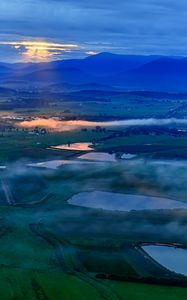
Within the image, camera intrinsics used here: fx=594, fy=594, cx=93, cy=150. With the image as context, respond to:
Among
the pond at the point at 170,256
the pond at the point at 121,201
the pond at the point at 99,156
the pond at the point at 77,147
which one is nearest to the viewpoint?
the pond at the point at 170,256

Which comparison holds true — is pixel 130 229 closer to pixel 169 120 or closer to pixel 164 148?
pixel 164 148

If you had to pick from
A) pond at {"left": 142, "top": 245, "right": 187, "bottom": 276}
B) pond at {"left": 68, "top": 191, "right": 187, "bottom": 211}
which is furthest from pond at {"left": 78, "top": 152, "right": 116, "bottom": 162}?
pond at {"left": 142, "top": 245, "right": 187, "bottom": 276}

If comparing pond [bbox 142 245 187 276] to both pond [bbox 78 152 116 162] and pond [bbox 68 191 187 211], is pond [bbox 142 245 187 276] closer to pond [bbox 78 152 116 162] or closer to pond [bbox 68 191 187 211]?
pond [bbox 68 191 187 211]

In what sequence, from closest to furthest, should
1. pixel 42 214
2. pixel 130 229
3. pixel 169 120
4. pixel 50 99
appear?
pixel 130 229, pixel 42 214, pixel 169 120, pixel 50 99

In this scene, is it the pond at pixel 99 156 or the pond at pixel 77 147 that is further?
the pond at pixel 77 147

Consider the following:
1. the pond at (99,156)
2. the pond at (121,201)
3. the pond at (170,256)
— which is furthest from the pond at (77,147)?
the pond at (170,256)

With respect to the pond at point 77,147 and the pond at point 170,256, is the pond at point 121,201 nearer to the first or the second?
the pond at point 170,256

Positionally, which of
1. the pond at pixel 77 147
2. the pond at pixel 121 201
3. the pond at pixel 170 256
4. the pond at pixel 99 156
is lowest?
the pond at pixel 170 256

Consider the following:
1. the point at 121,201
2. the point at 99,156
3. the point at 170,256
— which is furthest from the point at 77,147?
the point at 170,256

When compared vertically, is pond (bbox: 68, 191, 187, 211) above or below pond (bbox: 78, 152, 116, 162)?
below

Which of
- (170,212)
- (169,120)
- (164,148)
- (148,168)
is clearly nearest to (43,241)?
(170,212)

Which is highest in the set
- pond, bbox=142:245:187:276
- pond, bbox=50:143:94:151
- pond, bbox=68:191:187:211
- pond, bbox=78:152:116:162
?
pond, bbox=50:143:94:151
